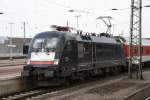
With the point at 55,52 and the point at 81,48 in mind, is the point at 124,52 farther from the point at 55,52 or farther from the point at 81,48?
the point at 55,52

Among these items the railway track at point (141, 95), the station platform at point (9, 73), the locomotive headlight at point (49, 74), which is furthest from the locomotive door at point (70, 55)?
the railway track at point (141, 95)

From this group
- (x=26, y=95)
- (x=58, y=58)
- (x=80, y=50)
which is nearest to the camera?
(x=26, y=95)

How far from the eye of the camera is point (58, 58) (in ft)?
69.3

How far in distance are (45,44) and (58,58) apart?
1.36 meters

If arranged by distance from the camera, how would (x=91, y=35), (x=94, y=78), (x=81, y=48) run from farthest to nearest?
1. (x=94, y=78)
2. (x=91, y=35)
3. (x=81, y=48)

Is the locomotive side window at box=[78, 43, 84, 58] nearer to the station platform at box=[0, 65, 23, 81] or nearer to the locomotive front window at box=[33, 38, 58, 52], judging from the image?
the locomotive front window at box=[33, 38, 58, 52]

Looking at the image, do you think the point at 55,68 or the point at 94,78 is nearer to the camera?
the point at 55,68

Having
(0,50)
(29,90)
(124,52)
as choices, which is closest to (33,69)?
(29,90)

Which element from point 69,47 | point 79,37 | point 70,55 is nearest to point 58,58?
point 70,55

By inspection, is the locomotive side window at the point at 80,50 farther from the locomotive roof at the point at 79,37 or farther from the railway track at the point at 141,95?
the railway track at the point at 141,95

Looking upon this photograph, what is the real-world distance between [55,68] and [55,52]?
0.96 m

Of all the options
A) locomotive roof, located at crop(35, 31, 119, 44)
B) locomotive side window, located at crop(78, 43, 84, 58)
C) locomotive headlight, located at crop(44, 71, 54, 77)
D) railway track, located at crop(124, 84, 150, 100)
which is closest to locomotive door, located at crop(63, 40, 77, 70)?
locomotive roof, located at crop(35, 31, 119, 44)

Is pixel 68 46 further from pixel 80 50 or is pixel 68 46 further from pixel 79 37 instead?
pixel 79 37

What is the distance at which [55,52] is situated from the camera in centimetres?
2133
